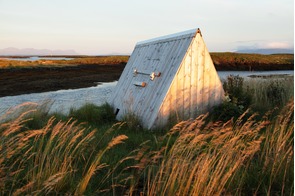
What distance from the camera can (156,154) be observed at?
5512 millimetres

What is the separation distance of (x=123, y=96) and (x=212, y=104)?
2.75 metres

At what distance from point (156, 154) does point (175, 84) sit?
257cm

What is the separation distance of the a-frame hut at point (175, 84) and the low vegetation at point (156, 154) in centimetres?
39

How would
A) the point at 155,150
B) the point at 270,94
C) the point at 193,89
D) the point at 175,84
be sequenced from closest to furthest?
1. the point at 155,150
2. the point at 175,84
3. the point at 193,89
4. the point at 270,94

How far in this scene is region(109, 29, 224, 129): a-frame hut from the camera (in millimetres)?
7633

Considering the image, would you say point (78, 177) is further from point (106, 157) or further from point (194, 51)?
point (194, 51)

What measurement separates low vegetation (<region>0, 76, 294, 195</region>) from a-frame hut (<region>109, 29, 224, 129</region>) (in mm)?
393

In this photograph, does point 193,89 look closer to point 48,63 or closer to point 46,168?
point 46,168

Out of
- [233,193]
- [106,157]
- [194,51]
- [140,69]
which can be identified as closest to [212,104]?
[194,51]

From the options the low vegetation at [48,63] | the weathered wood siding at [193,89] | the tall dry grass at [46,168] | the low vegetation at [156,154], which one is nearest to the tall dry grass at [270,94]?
the low vegetation at [156,154]

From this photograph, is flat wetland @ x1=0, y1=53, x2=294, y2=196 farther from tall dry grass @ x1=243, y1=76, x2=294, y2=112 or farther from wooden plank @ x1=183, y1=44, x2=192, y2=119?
wooden plank @ x1=183, y1=44, x2=192, y2=119

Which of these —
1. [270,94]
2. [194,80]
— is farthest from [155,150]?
[270,94]

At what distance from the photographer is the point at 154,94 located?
798cm

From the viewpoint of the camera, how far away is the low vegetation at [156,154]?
3654mm
